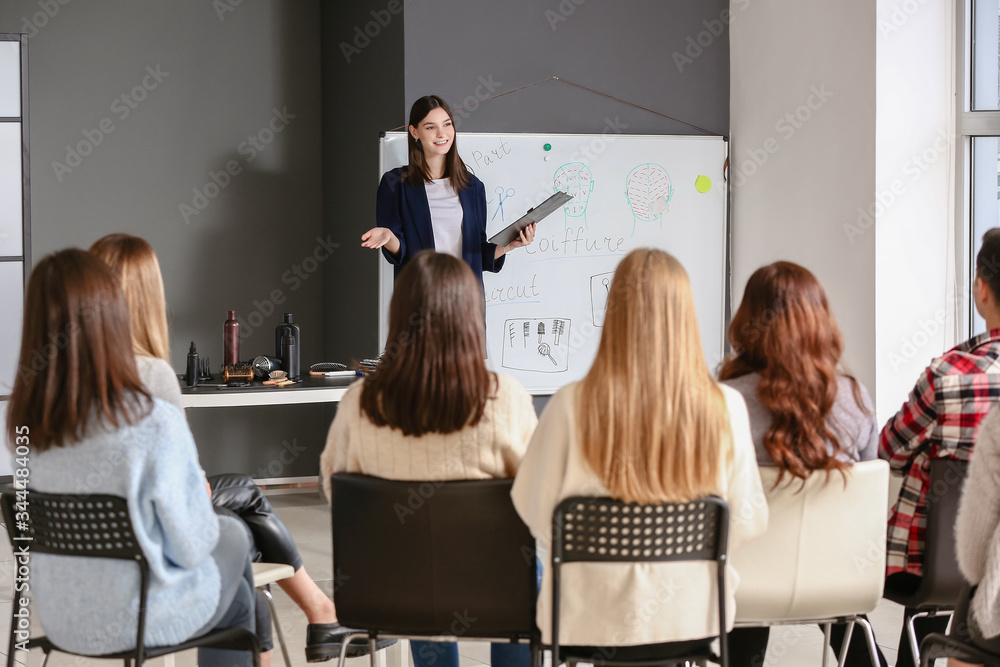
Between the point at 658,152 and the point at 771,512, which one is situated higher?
the point at 658,152

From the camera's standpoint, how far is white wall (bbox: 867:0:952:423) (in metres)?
3.64

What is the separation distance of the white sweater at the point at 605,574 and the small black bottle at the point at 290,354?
2219mm

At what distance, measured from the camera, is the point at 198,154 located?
4887 mm

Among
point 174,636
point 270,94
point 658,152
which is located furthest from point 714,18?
point 174,636

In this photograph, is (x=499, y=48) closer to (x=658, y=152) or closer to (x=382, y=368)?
(x=658, y=152)

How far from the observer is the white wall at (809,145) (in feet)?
12.2

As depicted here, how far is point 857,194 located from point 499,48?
162 cm

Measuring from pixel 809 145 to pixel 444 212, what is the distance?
5.10 feet

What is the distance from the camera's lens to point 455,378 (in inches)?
68.4

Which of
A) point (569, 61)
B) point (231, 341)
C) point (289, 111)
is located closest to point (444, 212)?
point (231, 341)

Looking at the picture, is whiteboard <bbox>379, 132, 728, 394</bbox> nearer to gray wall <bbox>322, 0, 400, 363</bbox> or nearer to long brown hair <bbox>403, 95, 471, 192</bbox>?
gray wall <bbox>322, 0, 400, 363</bbox>

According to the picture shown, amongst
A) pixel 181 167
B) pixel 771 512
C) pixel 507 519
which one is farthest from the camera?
pixel 181 167

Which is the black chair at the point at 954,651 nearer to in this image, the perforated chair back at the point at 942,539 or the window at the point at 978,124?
the perforated chair back at the point at 942,539

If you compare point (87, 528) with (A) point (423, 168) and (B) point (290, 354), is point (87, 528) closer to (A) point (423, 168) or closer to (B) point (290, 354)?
(B) point (290, 354)
